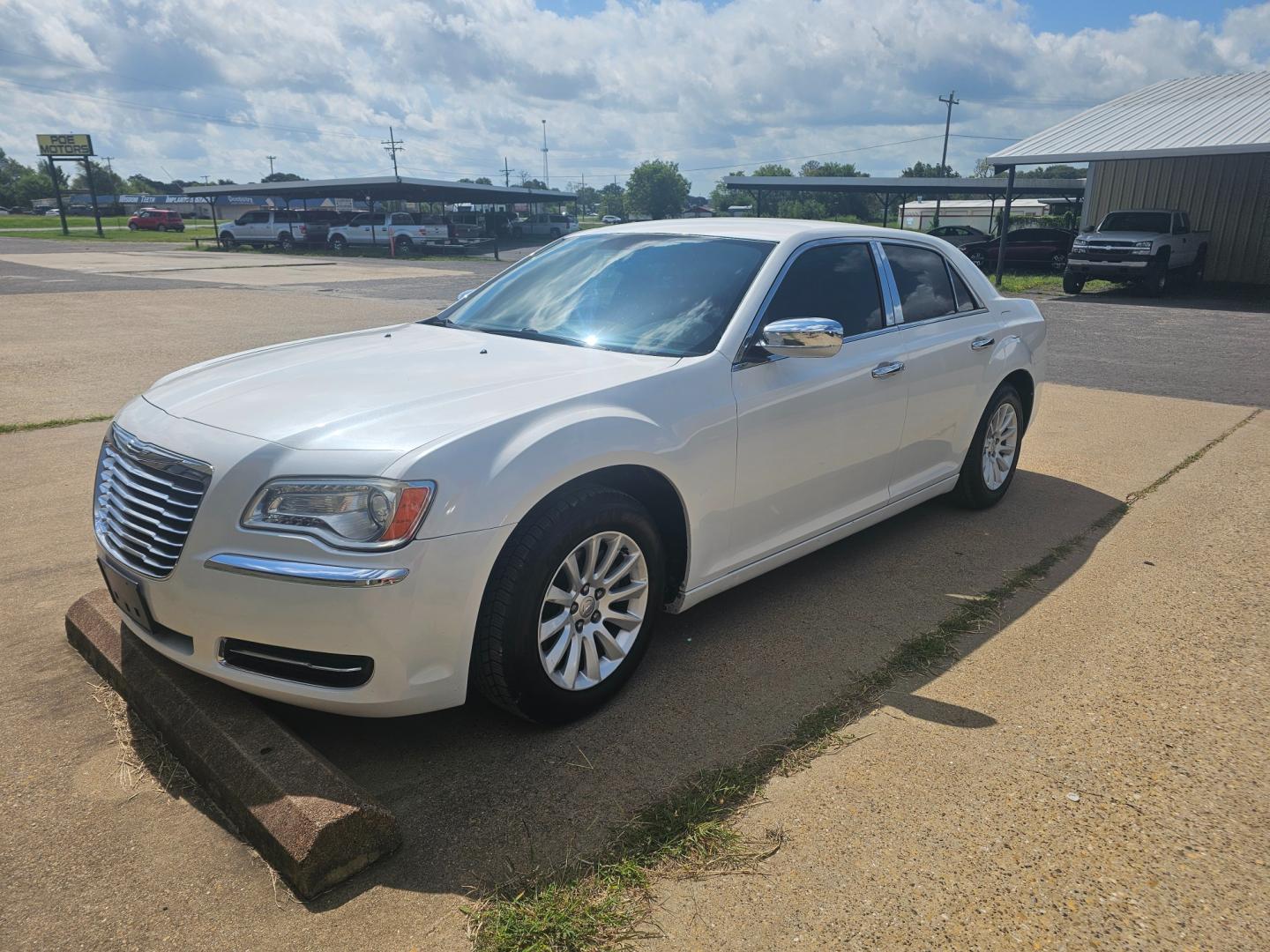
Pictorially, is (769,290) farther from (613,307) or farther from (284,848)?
(284,848)

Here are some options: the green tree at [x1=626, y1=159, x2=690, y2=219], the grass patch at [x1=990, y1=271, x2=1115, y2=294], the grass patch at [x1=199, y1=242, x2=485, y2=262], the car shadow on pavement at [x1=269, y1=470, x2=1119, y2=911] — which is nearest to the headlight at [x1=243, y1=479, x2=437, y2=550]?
the car shadow on pavement at [x1=269, y1=470, x2=1119, y2=911]

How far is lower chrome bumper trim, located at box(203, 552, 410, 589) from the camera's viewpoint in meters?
2.58

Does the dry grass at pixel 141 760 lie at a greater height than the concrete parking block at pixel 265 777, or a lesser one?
lesser

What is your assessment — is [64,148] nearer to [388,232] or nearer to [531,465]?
[388,232]

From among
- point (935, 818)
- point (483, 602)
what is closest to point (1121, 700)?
point (935, 818)

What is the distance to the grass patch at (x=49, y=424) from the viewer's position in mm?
7332

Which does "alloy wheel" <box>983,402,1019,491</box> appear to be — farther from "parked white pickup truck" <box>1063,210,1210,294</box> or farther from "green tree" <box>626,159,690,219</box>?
"green tree" <box>626,159,690,219</box>

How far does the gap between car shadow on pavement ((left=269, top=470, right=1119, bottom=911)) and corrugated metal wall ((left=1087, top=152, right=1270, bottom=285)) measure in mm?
25415

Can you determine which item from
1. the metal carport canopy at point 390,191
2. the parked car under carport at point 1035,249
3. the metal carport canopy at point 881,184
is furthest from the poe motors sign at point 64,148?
the parked car under carport at point 1035,249

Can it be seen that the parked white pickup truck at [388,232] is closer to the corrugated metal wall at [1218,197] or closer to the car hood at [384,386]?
the corrugated metal wall at [1218,197]

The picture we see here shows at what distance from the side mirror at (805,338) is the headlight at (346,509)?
150 centimetres

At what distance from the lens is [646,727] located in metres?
3.23

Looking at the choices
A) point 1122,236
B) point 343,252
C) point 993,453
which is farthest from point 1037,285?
point 343,252

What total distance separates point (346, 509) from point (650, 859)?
1.29 m
